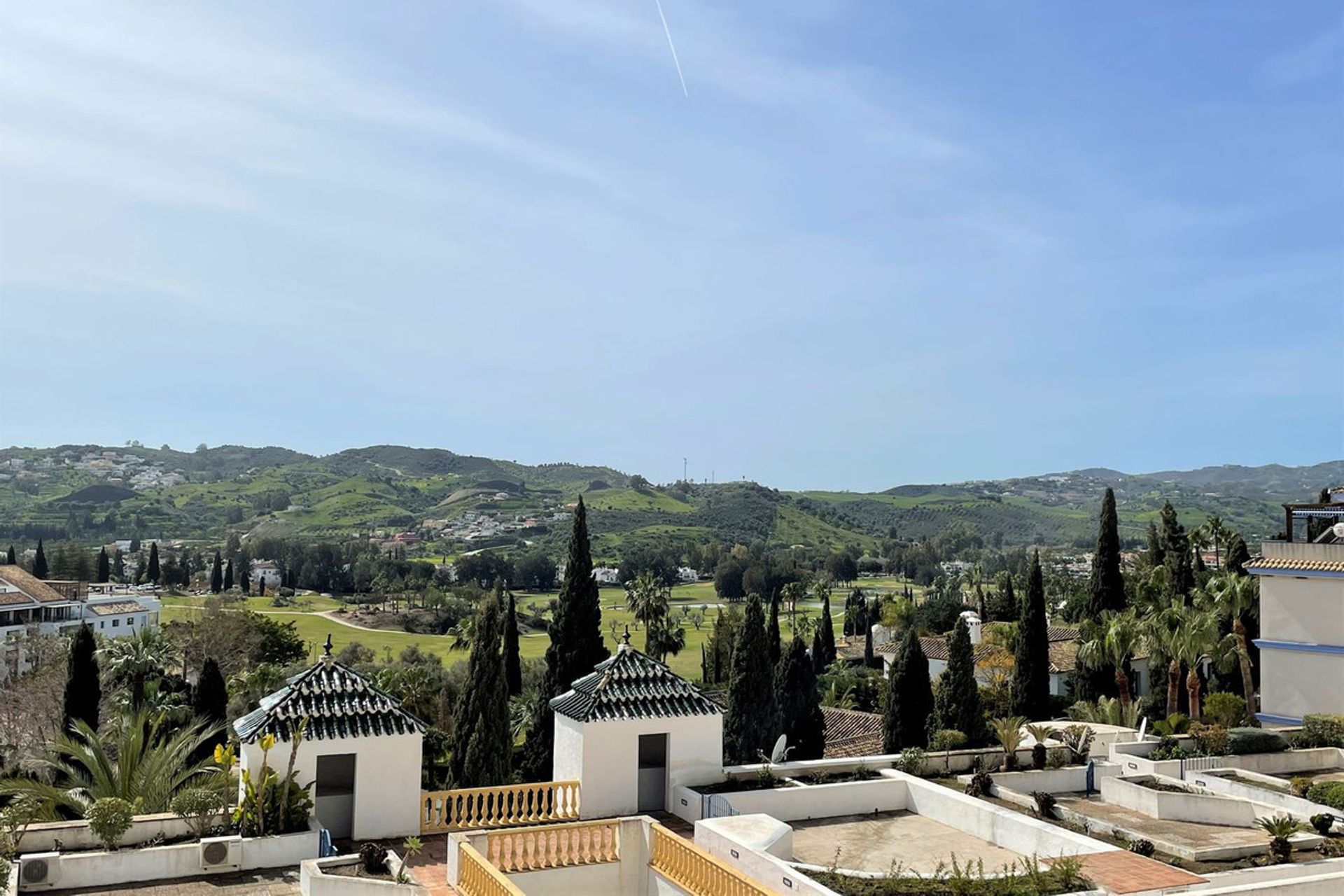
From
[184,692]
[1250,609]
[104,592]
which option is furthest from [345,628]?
[1250,609]

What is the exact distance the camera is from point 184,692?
169ft

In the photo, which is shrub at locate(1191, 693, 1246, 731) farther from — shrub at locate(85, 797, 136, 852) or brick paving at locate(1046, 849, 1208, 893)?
shrub at locate(85, 797, 136, 852)

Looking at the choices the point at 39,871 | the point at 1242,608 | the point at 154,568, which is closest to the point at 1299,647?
the point at 1242,608

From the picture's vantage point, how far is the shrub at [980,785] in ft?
62.8

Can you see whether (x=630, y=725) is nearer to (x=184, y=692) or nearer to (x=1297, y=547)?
(x=1297, y=547)

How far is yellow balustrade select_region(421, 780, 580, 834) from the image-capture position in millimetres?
16042

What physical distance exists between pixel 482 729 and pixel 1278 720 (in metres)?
26.7

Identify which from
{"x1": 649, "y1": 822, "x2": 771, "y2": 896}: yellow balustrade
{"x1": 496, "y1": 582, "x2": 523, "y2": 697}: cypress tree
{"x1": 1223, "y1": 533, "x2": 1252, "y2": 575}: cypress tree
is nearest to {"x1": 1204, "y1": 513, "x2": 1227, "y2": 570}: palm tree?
{"x1": 1223, "y1": 533, "x2": 1252, "y2": 575}: cypress tree

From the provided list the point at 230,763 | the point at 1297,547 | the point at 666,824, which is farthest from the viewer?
the point at 1297,547

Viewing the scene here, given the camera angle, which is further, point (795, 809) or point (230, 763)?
point (795, 809)

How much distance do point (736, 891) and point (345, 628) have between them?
370 ft

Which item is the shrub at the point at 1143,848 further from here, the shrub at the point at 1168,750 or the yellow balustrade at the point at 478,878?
the yellow balustrade at the point at 478,878

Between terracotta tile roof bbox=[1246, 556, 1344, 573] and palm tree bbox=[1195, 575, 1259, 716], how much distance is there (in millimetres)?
5551

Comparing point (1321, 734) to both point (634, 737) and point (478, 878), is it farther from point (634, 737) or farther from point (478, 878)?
point (478, 878)
